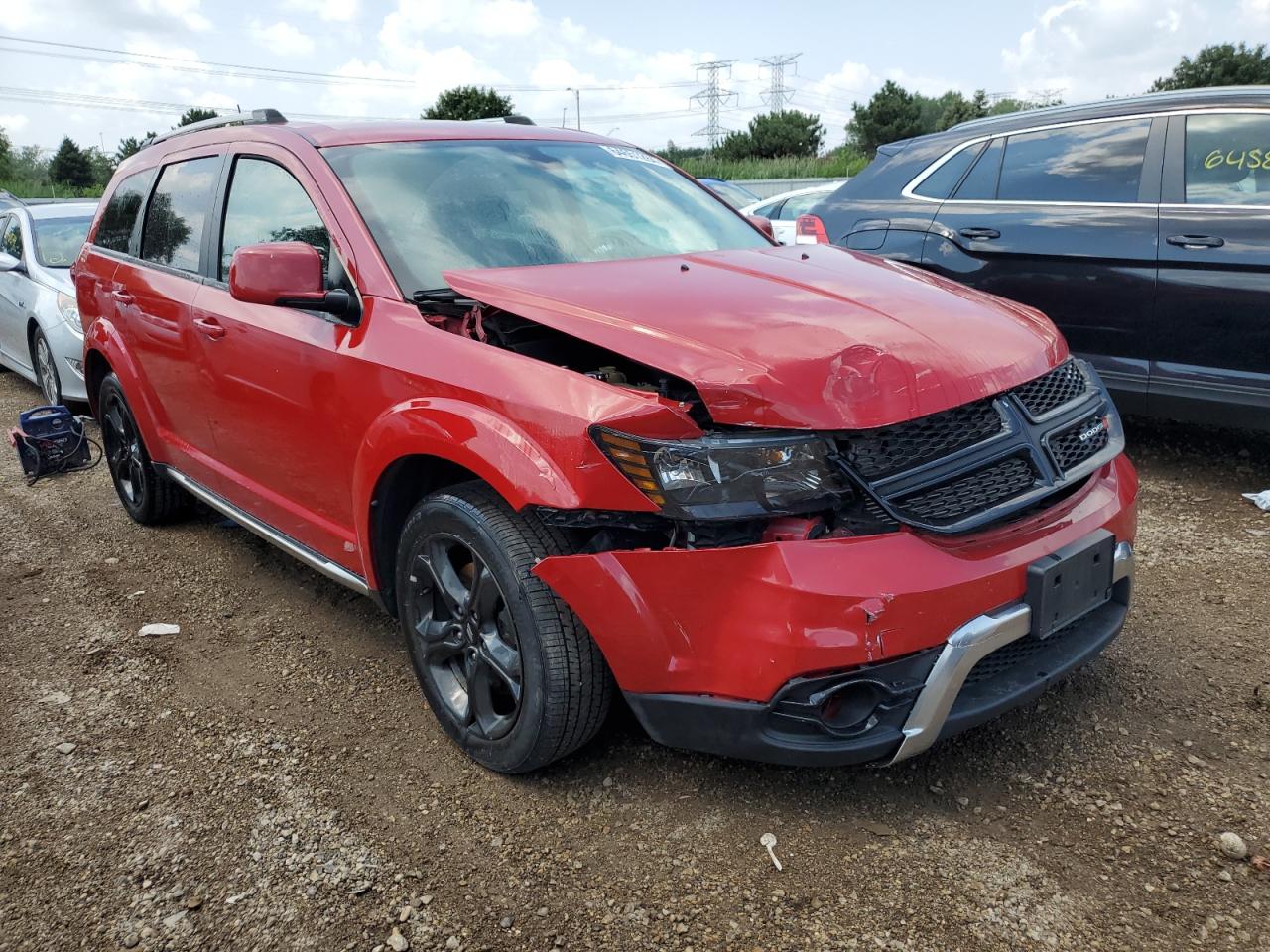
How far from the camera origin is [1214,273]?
4.30 metres

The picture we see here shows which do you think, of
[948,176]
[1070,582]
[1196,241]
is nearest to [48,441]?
[948,176]

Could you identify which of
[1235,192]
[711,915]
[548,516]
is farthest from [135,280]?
[1235,192]

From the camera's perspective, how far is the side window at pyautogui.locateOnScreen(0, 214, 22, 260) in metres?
7.86

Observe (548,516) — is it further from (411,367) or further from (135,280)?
(135,280)

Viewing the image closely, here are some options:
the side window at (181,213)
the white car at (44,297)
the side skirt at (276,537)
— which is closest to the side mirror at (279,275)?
the side skirt at (276,537)

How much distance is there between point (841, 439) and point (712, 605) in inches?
17.8

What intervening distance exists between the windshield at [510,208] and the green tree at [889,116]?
5315 cm

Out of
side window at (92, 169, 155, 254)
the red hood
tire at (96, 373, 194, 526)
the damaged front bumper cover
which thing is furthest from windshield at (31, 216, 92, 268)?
the damaged front bumper cover

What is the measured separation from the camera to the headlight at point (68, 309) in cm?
682

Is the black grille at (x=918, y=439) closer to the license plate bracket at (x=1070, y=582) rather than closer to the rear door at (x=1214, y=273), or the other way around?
the license plate bracket at (x=1070, y=582)

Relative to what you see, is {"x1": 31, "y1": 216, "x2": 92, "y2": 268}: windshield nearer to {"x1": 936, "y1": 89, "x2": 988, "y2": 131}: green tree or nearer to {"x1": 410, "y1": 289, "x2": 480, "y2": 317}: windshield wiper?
{"x1": 410, "y1": 289, "x2": 480, "y2": 317}: windshield wiper

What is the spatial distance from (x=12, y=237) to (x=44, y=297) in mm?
1400

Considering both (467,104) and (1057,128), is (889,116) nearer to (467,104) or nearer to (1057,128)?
(467,104)

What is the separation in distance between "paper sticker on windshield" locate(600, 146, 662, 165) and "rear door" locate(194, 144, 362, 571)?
47.0 inches
